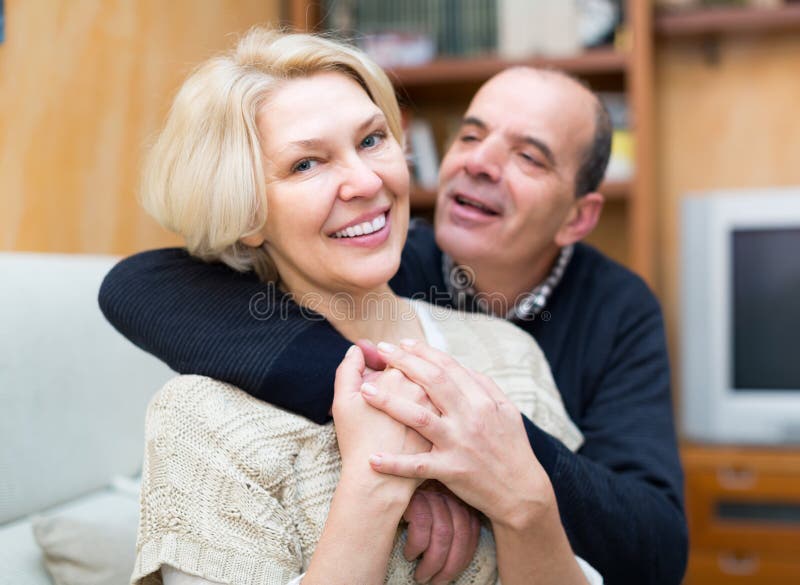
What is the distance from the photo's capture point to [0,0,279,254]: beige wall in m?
1.74

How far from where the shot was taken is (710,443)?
2.96 m

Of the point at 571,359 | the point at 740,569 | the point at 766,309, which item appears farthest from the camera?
the point at 766,309

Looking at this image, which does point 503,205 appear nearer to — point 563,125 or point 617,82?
point 563,125

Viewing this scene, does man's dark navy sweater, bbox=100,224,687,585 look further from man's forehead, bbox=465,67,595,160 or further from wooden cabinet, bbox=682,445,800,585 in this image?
wooden cabinet, bbox=682,445,800,585

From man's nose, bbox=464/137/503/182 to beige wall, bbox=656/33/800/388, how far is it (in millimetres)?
1670

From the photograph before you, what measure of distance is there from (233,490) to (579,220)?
1143 millimetres

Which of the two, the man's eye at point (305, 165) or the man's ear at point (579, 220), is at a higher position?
the man's eye at point (305, 165)

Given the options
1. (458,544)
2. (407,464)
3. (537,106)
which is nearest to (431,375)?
(407,464)

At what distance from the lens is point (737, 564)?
281 centimetres

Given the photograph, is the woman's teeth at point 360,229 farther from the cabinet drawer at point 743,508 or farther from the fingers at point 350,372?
the cabinet drawer at point 743,508

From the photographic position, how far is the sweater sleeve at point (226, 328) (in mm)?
1037

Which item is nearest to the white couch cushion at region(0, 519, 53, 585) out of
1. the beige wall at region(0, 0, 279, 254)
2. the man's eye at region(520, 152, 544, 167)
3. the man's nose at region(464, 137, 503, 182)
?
the beige wall at region(0, 0, 279, 254)

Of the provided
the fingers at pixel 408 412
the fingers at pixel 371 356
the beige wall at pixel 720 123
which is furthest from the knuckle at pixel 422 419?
the beige wall at pixel 720 123

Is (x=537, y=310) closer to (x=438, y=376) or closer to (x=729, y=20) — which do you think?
(x=438, y=376)
